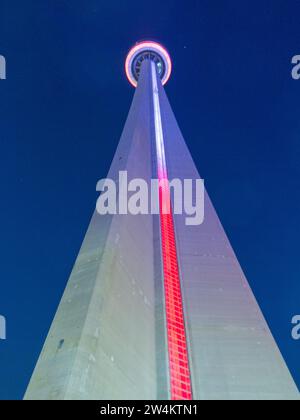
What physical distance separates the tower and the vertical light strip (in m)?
0.03

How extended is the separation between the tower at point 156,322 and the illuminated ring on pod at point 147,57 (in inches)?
726

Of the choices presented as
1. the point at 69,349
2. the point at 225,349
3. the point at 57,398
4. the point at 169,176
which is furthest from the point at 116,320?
the point at 169,176

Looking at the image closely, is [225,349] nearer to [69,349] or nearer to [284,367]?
[284,367]

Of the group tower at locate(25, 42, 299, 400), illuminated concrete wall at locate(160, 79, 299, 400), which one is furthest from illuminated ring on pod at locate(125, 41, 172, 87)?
illuminated concrete wall at locate(160, 79, 299, 400)

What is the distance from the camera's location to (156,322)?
797cm

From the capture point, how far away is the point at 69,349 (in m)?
4.83

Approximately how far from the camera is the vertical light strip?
6.92 metres

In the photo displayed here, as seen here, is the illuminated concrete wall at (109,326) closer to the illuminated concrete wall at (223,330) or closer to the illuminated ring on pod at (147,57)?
the illuminated concrete wall at (223,330)

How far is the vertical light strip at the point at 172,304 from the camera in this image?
22.7 ft

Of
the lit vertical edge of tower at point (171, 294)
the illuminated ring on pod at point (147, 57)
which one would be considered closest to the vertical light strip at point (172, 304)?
the lit vertical edge of tower at point (171, 294)

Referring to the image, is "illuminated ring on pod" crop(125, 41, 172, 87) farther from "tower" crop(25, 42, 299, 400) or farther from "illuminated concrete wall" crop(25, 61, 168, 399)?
"illuminated concrete wall" crop(25, 61, 168, 399)

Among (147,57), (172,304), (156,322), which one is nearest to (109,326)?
(156,322)

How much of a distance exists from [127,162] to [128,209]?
1.66 metres
